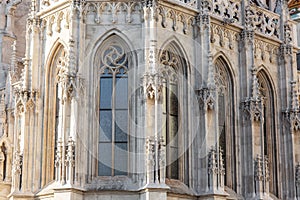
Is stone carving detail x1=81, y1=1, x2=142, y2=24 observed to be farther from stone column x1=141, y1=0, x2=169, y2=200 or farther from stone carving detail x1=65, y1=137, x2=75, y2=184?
stone carving detail x1=65, y1=137, x2=75, y2=184

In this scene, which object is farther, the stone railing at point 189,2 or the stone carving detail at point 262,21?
the stone carving detail at point 262,21

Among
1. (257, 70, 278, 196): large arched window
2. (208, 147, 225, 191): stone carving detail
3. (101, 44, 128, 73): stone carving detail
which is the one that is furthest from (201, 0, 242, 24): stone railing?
(208, 147, 225, 191): stone carving detail

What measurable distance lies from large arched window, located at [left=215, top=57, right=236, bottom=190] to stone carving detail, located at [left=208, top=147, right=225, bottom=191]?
5.79 ft

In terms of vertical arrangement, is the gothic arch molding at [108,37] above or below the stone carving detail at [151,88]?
above

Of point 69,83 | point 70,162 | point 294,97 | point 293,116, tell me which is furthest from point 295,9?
point 70,162

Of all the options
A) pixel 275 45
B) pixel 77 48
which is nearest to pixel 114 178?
pixel 77 48

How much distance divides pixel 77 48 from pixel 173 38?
338 cm

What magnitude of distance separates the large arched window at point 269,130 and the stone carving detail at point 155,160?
6.21m

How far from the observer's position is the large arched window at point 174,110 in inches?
858

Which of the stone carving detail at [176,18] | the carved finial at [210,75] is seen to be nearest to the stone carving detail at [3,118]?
the stone carving detail at [176,18]

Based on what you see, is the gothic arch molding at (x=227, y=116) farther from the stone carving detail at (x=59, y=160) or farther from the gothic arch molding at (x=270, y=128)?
the stone carving detail at (x=59, y=160)

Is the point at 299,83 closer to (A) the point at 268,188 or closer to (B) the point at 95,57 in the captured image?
(A) the point at 268,188

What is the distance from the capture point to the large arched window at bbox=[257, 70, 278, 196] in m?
25.3

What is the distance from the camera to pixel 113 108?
21609 mm
